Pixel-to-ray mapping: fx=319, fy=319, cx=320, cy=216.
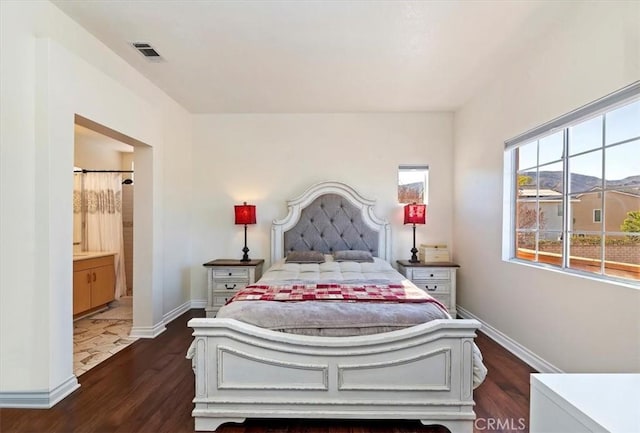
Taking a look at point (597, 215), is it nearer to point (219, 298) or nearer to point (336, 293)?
point (336, 293)

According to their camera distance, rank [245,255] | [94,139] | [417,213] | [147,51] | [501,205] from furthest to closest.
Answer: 1. [94,139]
2. [245,255]
3. [417,213]
4. [501,205]
5. [147,51]

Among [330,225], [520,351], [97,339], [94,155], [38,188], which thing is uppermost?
[94,155]

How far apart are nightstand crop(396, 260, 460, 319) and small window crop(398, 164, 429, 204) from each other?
95 centimetres

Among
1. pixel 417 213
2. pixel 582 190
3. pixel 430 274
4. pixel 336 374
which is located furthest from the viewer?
pixel 417 213

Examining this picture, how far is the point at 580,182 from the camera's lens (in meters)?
2.32

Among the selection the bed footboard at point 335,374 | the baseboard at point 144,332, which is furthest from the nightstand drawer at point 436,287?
the baseboard at point 144,332

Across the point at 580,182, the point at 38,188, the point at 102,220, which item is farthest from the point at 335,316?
the point at 102,220

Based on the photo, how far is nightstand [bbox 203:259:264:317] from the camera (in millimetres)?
3846

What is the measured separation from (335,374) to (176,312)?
2838 mm

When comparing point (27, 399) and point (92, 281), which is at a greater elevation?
point (92, 281)

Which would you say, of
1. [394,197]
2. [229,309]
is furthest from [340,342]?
[394,197]

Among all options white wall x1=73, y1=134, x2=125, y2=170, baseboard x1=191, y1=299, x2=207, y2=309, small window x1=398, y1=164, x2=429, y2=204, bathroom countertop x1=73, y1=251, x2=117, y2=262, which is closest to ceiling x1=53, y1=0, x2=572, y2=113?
small window x1=398, y1=164, x2=429, y2=204

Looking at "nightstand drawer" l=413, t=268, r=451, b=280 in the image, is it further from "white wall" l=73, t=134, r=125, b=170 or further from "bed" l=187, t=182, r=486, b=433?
"white wall" l=73, t=134, r=125, b=170

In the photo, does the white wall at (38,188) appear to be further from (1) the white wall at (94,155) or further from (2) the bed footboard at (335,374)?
(1) the white wall at (94,155)
